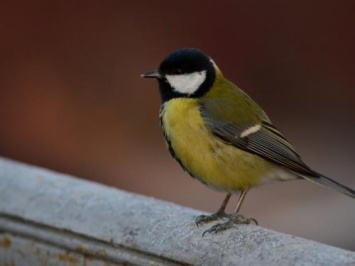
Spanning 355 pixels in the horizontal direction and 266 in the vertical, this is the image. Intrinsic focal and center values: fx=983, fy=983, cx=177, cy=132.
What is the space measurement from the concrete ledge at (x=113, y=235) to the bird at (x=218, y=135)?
19 cm

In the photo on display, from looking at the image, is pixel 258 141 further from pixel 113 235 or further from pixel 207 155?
pixel 113 235

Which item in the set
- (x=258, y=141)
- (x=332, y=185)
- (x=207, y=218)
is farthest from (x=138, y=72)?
(x=207, y=218)

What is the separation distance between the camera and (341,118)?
7.42 metres

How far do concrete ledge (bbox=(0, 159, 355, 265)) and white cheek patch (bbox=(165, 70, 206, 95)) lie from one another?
0.44 m

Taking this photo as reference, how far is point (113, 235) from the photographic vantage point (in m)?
3.26

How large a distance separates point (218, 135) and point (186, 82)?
0.26 meters

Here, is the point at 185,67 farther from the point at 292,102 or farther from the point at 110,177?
the point at 292,102

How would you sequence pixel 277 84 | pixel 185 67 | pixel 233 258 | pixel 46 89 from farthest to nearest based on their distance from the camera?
pixel 277 84 < pixel 46 89 < pixel 185 67 < pixel 233 258

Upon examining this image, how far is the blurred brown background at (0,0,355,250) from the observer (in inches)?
278

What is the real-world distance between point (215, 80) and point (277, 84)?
12.9 ft

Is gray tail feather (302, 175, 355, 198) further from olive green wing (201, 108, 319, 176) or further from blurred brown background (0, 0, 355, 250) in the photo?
blurred brown background (0, 0, 355, 250)

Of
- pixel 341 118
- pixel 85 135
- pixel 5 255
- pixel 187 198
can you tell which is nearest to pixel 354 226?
pixel 187 198

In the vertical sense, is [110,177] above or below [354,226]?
below

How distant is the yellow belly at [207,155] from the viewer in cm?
351
